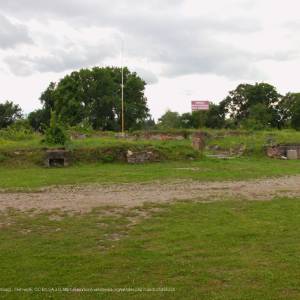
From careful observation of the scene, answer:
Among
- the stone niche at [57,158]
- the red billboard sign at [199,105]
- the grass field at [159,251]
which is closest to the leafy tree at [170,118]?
the red billboard sign at [199,105]

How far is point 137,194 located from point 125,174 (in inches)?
161

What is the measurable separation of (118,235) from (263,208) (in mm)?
3327

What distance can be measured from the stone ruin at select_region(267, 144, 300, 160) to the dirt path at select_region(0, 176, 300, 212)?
9.35m

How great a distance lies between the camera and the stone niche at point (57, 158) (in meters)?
18.1

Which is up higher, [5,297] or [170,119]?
[170,119]

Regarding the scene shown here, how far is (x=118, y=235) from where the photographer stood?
6.67 m

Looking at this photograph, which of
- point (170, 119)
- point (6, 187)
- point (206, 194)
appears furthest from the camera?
point (170, 119)

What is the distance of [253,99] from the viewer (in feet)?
194

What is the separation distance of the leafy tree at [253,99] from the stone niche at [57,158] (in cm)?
4111

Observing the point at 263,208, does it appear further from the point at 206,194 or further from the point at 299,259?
the point at 299,259

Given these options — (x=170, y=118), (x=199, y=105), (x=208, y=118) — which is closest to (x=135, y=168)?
(x=199, y=105)

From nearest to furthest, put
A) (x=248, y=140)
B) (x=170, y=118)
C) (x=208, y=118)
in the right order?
1. (x=248, y=140)
2. (x=208, y=118)
3. (x=170, y=118)

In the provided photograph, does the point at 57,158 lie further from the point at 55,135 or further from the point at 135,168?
the point at 135,168

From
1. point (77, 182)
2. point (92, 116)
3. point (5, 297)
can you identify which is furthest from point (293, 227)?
point (92, 116)
